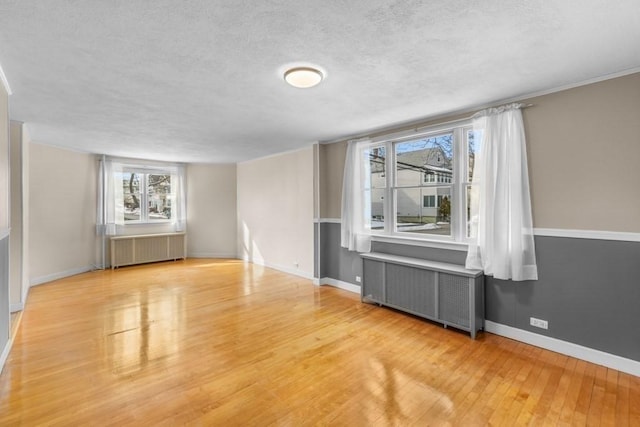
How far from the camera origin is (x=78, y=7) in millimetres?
1619

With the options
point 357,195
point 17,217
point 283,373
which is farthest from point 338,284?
point 17,217

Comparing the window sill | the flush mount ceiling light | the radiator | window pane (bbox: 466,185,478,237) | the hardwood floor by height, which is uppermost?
the flush mount ceiling light

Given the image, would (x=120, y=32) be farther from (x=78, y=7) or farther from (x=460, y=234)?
(x=460, y=234)

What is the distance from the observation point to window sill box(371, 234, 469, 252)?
3486 mm

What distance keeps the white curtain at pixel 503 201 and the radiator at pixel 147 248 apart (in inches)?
261

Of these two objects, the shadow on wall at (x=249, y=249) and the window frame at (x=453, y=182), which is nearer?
the window frame at (x=453, y=182)

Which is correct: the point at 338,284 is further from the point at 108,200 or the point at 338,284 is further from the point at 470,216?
the point at 108,200

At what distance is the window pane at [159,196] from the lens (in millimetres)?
7215

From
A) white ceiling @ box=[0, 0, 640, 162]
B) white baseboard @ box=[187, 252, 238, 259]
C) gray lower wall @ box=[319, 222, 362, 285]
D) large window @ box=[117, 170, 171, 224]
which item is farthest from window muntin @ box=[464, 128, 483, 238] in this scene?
large window @ box=[117, 170, 171, 224]

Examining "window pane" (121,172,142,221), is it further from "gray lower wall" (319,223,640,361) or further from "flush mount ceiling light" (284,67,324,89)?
"gray lower wall" (319,223,640,361)

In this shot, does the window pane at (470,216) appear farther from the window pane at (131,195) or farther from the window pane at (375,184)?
the window pane at (131,195)

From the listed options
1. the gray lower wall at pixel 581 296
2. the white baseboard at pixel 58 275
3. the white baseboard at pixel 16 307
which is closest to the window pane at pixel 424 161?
the gray lower wall at pixel 581 296

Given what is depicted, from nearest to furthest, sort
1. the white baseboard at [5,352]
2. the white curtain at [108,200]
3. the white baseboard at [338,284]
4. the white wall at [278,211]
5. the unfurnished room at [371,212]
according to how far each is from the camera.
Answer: the unfurnished room at [371,212]
the white baseboard at [5,352]
the white baseboard at [338,284]
the white wall at [278,211]
the white curtain at [108,200]

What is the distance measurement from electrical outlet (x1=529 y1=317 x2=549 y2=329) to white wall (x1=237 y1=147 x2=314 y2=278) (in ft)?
11.3
